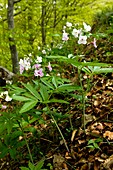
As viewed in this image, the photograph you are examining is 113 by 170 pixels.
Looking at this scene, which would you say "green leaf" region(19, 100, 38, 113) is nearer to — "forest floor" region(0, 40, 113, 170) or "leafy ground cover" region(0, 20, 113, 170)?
"leafy ground cover" region(0, 20, 113, 170)

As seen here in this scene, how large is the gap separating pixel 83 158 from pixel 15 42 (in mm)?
6440

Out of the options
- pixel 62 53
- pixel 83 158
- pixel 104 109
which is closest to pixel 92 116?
pixel 104 109

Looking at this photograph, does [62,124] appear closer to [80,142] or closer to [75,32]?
[80,142]

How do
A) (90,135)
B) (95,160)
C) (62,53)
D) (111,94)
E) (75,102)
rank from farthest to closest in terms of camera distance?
(62,53), (75,102), (111,94), (90,135), (95,160)

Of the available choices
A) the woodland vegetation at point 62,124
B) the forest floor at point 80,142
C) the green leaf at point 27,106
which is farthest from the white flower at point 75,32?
the green leaf at point 27,106

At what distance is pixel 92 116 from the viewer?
240cm

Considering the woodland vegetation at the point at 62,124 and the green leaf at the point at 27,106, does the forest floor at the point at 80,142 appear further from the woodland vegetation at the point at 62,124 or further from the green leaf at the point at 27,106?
the green leaf at the point at 27,106

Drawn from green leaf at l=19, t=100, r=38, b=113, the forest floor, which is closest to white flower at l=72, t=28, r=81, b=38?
the forest floor

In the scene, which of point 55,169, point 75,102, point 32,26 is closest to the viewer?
point 55,169

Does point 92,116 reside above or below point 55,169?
above

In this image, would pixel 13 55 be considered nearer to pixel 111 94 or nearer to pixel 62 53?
pixel 62 53

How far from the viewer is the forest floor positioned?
191 centimetres

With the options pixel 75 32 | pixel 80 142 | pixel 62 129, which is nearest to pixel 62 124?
pixel 62 129

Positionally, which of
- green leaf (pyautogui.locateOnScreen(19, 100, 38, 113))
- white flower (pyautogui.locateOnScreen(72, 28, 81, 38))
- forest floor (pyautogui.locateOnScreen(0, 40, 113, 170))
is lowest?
forest floor (pyautogui.locateOnScreen(0, 40, 113, 170))
